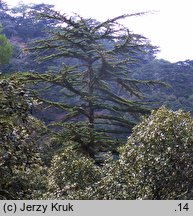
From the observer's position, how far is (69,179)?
9484 mm

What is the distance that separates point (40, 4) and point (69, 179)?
41.0m

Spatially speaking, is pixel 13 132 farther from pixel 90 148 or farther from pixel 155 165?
pixel 90 148

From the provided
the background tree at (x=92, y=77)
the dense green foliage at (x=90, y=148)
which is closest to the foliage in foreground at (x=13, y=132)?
the dense green foliage at (x=90, y=148)

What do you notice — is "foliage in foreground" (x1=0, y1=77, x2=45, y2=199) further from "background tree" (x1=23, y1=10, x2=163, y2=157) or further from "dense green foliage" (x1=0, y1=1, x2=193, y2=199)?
"background tree" (x1=23, y1=10, x2=163, y2=157)

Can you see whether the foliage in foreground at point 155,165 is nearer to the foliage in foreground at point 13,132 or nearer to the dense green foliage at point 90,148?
the dense green foliage at point 90,148

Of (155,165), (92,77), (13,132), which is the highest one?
(92,77)

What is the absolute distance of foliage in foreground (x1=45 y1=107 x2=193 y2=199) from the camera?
24.2ft

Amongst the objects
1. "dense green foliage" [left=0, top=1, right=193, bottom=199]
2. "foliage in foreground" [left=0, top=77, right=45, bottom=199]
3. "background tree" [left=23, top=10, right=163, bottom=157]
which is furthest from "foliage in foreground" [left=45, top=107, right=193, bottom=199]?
"background tree" [left=23, top=10, right=163, bottom=157]

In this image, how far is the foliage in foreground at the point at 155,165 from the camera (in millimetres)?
7387

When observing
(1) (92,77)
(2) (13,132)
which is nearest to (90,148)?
(1) (92,77)

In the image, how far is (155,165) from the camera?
7383mm
